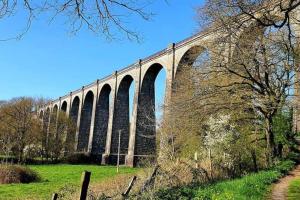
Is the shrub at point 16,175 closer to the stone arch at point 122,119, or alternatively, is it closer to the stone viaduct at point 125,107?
the stone viaduct at point 125,107

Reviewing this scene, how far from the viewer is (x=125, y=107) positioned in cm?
4491

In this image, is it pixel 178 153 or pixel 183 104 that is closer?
pixel 183 104

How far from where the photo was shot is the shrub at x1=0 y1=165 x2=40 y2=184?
793 inches

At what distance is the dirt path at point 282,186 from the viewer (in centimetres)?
968

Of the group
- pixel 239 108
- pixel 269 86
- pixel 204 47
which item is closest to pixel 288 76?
pixel 269 86

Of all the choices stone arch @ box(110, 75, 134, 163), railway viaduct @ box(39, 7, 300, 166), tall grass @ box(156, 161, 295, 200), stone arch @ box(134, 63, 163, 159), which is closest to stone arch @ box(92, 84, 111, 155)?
railway viaduct @ box(39, 7, 300, 166)

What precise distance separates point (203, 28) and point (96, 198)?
10.2 meters

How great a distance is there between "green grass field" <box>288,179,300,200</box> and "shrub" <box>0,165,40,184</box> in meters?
13.1

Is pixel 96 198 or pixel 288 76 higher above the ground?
pixel 288 76

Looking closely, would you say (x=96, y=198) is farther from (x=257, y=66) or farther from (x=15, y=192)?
(x=257, y=66)

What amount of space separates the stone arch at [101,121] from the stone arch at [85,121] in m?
3.95

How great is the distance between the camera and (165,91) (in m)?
31.5

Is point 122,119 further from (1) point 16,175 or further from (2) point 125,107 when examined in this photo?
(1) point 16,175

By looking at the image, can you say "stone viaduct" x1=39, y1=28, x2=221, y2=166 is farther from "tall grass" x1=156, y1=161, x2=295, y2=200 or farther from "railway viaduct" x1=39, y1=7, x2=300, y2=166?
"tall grass" x1=156, y1=161, x2=295, y2=200
